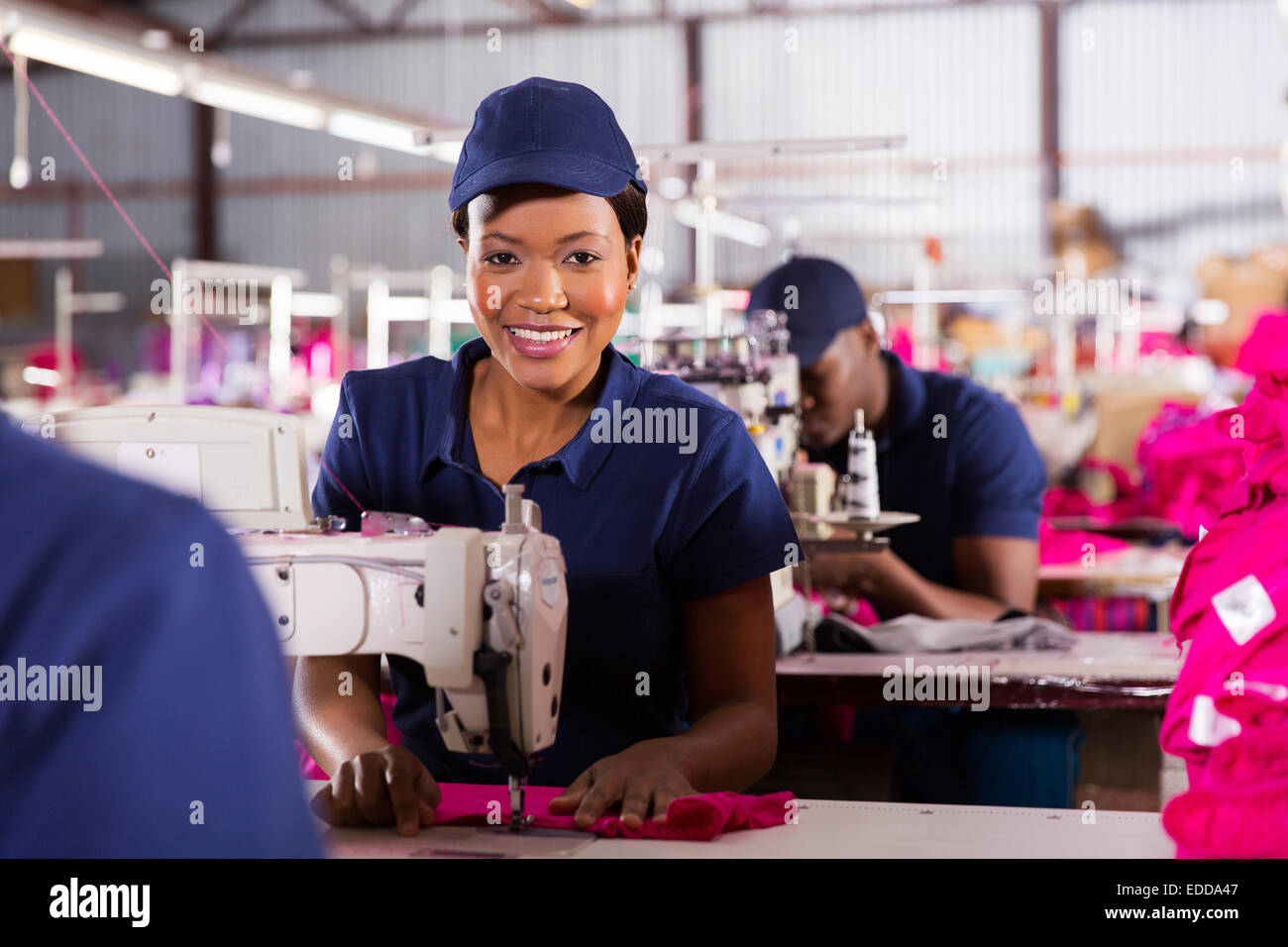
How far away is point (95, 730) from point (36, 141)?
622 inches

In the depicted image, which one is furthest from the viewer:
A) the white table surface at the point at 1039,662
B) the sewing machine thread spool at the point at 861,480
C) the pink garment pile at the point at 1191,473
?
the pink garment pile at the point at 1191,473

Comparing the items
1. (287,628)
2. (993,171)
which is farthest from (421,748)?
(993,171)

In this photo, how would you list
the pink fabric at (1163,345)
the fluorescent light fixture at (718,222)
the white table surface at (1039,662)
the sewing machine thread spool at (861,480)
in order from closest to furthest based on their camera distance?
the white table surface at (1039,662)
the sewing machine thread spool at (861,480)
the fluorescent light fixture at (718,222)
the pink fabric at (1163,345)

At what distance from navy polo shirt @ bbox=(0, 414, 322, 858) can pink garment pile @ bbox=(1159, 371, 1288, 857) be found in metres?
1.03

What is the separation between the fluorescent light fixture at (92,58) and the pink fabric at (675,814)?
212 centimetres

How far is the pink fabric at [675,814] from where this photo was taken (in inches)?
53.0

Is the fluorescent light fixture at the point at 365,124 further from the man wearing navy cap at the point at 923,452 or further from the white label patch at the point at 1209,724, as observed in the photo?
the white label patch at the point at 1209,724

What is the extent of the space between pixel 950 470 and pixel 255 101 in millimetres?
2129

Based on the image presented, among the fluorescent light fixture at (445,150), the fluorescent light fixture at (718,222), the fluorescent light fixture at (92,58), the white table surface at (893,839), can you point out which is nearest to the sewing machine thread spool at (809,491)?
the fluorescent light fixture at (445,150)

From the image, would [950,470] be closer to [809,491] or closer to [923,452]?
[923,452]

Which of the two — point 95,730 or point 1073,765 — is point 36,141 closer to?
point 1073,765

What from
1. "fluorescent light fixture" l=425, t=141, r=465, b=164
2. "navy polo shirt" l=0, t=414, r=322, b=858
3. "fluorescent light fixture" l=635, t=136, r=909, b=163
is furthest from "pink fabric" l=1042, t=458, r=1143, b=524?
"navy polo shirt" l=0, t=414, r=322, b=858

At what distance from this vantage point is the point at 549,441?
173cm
